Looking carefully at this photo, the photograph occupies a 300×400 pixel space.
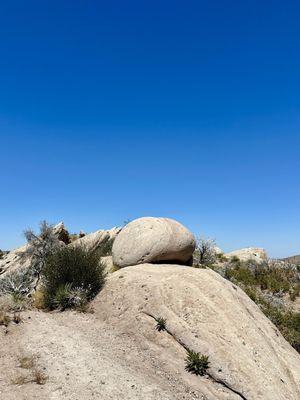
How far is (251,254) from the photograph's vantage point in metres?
42.3

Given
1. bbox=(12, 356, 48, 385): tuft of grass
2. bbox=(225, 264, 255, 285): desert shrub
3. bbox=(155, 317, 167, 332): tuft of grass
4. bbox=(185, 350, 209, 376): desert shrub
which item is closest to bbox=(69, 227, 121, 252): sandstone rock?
bbox=(225, 264, 255, 285): desert shrub

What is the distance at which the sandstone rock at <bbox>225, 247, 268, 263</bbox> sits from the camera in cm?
4032

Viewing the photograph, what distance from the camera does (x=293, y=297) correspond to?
2916 cm

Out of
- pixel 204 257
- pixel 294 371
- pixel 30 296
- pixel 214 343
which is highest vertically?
pixel 204 257

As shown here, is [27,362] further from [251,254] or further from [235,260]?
[251,254]

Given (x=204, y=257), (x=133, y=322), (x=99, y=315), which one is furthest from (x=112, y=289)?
(x=204, y=257)

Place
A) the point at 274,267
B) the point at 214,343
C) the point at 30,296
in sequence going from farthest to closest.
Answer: the point at 274,267
the point at 30,296
the point at 214,343

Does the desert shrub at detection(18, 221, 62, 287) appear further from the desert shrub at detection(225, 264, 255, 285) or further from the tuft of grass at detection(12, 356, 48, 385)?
the desert shrub at detection(225, 264, 255, 285)

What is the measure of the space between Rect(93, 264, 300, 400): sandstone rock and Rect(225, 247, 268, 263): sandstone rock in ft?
81.9

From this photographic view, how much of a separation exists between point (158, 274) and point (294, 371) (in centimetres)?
593

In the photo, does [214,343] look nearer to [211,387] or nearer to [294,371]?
[211,387]

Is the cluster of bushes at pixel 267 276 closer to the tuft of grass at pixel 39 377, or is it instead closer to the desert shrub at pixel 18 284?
the desert shrub at pixel 18 284

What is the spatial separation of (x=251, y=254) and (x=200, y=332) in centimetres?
3171

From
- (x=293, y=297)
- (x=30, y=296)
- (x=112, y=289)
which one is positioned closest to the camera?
(x=112, y=289)
